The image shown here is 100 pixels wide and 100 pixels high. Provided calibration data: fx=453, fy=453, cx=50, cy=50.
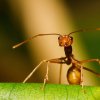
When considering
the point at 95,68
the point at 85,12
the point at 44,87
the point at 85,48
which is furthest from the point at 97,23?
the point at 44,87

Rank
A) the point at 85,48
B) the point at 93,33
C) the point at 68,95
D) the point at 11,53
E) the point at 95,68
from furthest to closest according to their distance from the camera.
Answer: the point at 11,53
the point at 93,33
the point at 85,48
the point at 95,68
the point at 68,95

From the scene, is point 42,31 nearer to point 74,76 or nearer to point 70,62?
point 70,62

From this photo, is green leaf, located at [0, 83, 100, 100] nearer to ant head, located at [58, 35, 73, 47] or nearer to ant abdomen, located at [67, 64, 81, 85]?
ant abdomen, located at [67, 64, 81, 85]

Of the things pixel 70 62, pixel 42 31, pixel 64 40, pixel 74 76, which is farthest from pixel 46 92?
pixel 42 31

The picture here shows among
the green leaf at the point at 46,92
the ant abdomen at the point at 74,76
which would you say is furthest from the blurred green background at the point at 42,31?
the green leaf at the point at 46,92

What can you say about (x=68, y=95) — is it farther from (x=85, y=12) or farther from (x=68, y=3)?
(x=85, y=12)

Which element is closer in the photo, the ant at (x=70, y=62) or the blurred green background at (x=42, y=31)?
the ant at (x=70, y=62)

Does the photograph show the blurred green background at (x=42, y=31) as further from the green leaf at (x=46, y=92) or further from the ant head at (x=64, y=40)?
the green leaf at (x=46, y=92)

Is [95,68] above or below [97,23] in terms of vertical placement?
below
